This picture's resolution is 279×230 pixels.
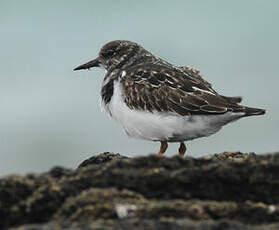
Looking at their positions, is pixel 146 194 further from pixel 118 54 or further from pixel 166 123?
pixel 118 54

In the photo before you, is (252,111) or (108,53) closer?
(252,111)

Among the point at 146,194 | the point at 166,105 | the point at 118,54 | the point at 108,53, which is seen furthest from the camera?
the point at 108,53

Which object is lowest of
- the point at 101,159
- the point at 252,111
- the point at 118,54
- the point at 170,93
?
the point at 101,159

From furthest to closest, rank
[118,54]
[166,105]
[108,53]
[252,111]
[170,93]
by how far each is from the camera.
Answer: [108,53] < [118,54] < [170,93] < [166,105] < [252,111]

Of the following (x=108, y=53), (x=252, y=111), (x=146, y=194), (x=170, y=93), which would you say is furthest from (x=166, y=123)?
(x=146, y=194)

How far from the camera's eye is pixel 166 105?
9.09m

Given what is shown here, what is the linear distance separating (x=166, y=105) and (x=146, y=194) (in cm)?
516

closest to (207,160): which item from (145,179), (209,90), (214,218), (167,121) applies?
(145,179)

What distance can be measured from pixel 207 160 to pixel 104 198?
128 centimetres

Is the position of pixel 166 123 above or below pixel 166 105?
below

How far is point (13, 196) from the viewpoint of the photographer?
3.98 meters

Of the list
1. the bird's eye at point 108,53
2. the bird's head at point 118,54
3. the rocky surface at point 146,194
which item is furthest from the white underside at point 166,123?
the rocky surface at point 146,194

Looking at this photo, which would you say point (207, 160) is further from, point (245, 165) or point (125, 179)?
point (125, 179)

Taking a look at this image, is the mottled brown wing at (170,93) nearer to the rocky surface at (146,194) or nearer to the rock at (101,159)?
the rock at (101,159)
